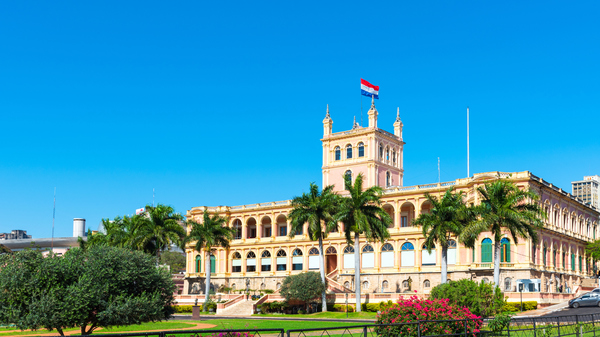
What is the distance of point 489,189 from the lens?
183 ft

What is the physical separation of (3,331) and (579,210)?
70.1m

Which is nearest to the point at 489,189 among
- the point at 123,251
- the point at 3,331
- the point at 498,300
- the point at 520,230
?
the point at 520,230

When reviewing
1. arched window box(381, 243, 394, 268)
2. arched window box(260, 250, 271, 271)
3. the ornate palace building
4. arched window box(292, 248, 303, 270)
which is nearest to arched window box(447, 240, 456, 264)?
the ornate palace building

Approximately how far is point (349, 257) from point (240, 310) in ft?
66.7

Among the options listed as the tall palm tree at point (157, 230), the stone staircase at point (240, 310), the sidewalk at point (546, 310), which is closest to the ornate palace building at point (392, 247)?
the sidewalk at point (546, 310)

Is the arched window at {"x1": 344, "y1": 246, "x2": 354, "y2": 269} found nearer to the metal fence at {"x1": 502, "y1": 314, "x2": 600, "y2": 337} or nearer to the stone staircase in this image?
the stone staircase

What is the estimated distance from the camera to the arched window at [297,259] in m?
88.3

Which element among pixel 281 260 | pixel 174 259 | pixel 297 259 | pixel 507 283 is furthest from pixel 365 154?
pixel 174 259

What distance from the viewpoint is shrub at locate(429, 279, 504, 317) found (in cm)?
4422

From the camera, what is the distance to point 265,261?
91562 mm

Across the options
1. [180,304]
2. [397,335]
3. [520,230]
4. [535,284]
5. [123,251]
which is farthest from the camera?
[180,304]

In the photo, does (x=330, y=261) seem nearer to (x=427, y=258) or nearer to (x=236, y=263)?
(x=236, y=263)

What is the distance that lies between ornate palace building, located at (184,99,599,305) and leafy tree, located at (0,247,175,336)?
37.3m

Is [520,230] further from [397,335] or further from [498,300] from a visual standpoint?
[397,335]
